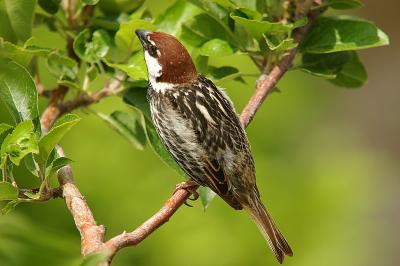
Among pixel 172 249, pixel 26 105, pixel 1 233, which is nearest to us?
pixel 26 105

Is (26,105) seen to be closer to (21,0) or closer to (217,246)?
(21,0)

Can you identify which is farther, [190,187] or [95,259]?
[190,187]

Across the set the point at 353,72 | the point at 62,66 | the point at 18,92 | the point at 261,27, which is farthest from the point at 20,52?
the point at 353,72

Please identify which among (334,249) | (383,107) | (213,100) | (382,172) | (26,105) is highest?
(26,105)

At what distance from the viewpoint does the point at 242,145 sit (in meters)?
3.84

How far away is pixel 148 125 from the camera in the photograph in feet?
12.1

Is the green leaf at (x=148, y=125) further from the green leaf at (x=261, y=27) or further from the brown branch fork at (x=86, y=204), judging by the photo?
the green leaf at (x=261, y=27)

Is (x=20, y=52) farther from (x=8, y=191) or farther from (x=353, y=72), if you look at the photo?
(x=353, y=72)

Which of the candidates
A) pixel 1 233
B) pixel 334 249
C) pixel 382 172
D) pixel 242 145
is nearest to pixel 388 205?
pixel 382 172

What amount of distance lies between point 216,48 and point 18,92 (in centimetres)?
95

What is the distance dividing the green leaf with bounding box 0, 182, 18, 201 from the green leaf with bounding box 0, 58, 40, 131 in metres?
0.34

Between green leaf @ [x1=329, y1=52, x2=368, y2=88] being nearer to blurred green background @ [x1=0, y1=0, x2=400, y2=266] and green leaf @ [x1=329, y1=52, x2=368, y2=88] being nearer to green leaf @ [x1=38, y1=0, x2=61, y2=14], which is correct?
blurred green background @ [x1=0, y1=0, x2=400, y2=266]

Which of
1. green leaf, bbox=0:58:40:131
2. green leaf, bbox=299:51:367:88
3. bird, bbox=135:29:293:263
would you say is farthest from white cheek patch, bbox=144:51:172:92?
green leaf, bbox=0:58:40:131

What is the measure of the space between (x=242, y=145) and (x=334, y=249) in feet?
6.64
